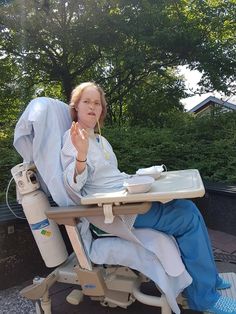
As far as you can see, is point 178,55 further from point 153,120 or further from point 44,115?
point 44,115

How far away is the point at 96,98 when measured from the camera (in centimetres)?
204

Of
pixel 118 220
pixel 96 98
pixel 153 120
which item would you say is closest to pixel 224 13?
pixel 153 120

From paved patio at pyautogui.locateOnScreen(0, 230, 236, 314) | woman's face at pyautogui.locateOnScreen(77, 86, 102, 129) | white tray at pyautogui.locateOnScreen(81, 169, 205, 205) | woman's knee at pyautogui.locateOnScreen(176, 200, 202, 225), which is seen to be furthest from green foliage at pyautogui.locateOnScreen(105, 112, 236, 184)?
white tray at pyautogui.locateOnScreen(81, 169, 205, 205)

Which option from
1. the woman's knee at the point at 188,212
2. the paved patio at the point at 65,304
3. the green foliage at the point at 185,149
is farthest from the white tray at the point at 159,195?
the green foliage at the point at 185,149

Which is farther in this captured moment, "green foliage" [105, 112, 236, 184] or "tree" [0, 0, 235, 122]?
"tree" [0, 0, 235, 122]

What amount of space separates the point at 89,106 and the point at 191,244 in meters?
0.95

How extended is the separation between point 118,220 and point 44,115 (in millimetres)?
745

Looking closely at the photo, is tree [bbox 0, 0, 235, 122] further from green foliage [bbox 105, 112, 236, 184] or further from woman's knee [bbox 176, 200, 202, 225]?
woman's knee [bbox 176, 200, 202, 225]

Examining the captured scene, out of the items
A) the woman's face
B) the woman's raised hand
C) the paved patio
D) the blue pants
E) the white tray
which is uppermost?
the woman's face

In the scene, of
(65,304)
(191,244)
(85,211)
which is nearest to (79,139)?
(85,211)

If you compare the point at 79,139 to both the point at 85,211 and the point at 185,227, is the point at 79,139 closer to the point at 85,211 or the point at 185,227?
the point at 85,211

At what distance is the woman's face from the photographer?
2.01 metres

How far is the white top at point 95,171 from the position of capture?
172 cm

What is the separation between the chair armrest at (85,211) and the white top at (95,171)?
0.12 metres
